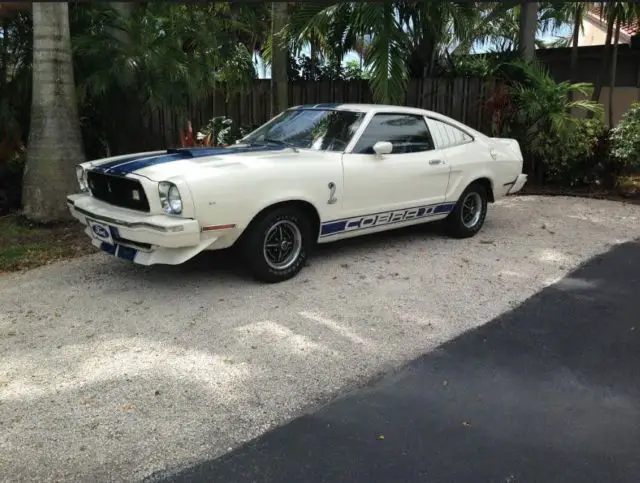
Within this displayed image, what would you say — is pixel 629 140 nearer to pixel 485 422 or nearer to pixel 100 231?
pixel 485 422

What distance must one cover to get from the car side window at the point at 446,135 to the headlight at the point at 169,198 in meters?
3.18

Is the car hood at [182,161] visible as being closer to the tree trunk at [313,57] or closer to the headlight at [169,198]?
the headlight at [169,198]

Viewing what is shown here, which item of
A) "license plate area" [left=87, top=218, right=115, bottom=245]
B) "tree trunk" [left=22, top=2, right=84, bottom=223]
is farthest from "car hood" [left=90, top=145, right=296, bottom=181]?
"tree trunk" [left=22, top=2, right=84, bottom=223]

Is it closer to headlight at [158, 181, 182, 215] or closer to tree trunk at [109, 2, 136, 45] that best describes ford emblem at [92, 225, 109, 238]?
headlight at [158, 181, 182, 215]

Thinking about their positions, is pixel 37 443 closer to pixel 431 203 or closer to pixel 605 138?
pixel 431 203

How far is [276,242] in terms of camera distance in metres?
5.31

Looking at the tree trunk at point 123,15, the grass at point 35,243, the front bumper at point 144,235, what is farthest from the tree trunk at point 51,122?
the front bumper at point 144,235

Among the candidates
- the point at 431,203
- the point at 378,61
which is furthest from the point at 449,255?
the point at 378,61

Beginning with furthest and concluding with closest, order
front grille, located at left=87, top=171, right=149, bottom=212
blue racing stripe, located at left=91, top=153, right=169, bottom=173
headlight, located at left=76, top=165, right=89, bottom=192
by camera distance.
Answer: headlight, located at left=76, top=165, right=89, bottom=192 < blue racing stripe, located at left=91, top=153, right=169, bottom=173 < front grille, located at left=87, top=171, right=149, bottom=212

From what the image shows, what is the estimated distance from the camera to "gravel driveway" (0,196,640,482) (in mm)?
3037

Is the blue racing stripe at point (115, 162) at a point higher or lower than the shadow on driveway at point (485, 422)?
higher

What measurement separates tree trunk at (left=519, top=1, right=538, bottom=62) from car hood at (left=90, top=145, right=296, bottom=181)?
7296 mm

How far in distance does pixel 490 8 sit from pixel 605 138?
335 centimetres

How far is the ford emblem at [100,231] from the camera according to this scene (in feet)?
16.7
